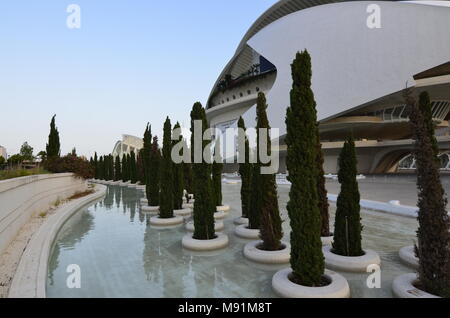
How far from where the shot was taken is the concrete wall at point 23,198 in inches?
313

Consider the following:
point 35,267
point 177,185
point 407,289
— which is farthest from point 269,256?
point 177,185

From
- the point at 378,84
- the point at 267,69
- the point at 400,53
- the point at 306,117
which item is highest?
the point at 267,69

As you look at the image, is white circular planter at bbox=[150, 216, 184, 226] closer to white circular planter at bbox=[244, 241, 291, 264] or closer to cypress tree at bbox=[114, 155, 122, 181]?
white circular planter at bbox=[244, 241, 291, 264]

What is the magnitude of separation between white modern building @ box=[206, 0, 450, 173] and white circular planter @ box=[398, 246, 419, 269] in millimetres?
28993

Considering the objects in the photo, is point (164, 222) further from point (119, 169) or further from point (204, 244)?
point (119, 169)

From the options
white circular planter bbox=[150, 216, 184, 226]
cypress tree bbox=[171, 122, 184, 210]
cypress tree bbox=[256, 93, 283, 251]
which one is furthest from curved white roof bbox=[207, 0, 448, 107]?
cypress tree bbox=[256, 93, 283, 251]

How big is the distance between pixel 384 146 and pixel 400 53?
12548 mm

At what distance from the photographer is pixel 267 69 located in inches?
2144

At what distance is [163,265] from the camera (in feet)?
22.4

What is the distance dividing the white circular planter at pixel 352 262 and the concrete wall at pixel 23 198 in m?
9.12
